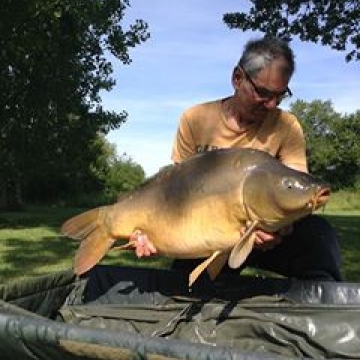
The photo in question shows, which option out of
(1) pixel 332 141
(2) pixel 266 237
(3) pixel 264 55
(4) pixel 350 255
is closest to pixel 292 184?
(2) pixel 266 237

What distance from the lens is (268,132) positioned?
9.65ft

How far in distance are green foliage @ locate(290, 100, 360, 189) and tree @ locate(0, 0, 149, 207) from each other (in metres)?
31.4

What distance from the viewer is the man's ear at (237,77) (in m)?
2.75

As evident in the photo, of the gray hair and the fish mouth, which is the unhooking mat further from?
the gray hair

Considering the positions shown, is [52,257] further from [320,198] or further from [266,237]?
[320,198]

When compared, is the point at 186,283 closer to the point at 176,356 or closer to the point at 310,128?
the point at 176,356

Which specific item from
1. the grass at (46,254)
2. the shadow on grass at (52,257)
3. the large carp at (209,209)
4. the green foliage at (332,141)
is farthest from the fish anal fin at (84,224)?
the green foliage at (332,141)

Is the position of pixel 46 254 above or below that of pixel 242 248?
below

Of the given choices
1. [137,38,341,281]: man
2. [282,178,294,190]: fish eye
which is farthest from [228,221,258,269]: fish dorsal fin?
[137,38,341,281]: man

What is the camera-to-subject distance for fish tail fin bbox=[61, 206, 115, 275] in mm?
2684

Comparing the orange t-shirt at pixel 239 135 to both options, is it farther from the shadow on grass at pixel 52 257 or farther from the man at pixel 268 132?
the shadow on grass at pixel 52 257

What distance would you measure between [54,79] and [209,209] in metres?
14.4

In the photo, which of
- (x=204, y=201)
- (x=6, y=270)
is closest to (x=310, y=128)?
(x=6, y=270)

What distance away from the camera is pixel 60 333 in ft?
6.05
